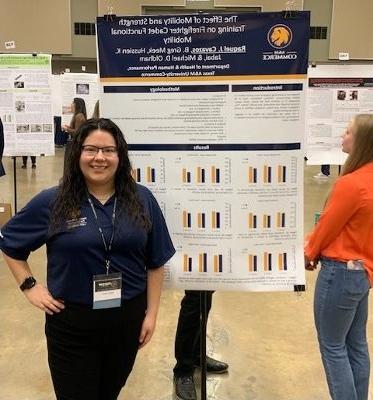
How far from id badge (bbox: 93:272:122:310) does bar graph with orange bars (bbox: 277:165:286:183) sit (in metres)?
0.76

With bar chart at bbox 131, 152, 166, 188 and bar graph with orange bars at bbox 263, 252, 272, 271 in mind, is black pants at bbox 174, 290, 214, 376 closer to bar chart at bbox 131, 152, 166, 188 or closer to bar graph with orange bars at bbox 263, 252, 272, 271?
bar graph with orange bars at bbox 263, 252, 272, 271

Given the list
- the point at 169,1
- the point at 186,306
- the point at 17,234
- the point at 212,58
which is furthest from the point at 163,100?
the point at 169,1

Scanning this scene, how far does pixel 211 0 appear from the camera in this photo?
16047 millimetres

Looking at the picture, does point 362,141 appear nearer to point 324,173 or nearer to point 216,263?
point 216,263

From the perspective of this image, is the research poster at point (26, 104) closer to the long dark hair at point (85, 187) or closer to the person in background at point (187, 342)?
the person in background at point (187, 342)

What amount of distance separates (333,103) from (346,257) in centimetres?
436

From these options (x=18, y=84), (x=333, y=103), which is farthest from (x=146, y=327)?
(x=333, y=103)

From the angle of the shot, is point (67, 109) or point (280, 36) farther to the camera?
point (67, 109)

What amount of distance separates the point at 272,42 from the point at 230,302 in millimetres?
2599

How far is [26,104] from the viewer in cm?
563

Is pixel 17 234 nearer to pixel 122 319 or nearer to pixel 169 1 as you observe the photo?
pixel 122 319

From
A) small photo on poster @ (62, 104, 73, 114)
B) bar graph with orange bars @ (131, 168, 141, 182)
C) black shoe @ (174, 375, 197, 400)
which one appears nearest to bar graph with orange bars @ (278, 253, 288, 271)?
bar graph with orange bars @ (131, 168, 141, 182)

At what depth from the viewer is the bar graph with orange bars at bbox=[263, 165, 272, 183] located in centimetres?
202

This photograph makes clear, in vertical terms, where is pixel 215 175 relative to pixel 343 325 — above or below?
above
